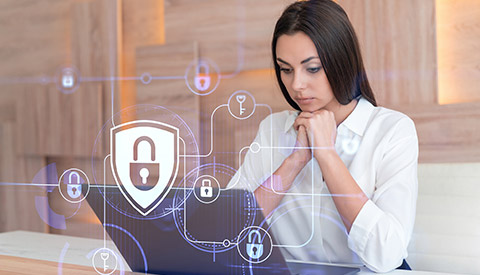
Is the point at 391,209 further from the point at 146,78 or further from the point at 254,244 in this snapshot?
the point at 146,78

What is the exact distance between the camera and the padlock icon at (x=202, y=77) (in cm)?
80

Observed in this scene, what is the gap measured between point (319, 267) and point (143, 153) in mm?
291

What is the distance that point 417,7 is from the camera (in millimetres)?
697

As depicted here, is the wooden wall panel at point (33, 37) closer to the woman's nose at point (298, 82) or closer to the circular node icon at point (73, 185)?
the circular node icon at point (73, 185)

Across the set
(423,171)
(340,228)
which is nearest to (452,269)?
(423,171)

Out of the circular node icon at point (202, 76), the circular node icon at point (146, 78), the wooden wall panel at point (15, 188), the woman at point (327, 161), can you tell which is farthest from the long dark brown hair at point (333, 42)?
the wooden wall panel at point (15, 188)

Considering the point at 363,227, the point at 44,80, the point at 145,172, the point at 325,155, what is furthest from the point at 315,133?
the point at 44,80

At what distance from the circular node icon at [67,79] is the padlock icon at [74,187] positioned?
0.14 meters

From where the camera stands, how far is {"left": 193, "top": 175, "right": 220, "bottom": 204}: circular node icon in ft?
2.29

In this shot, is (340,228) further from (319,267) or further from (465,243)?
(465,243)

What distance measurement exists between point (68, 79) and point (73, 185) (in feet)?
0.59

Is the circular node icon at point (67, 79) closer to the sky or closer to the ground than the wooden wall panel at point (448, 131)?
closer to the sky

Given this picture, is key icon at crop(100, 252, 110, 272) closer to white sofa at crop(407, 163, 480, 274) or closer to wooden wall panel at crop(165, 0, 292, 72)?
wooden wall panel at crop(165, 0, 292, 72)

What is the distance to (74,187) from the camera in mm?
811
